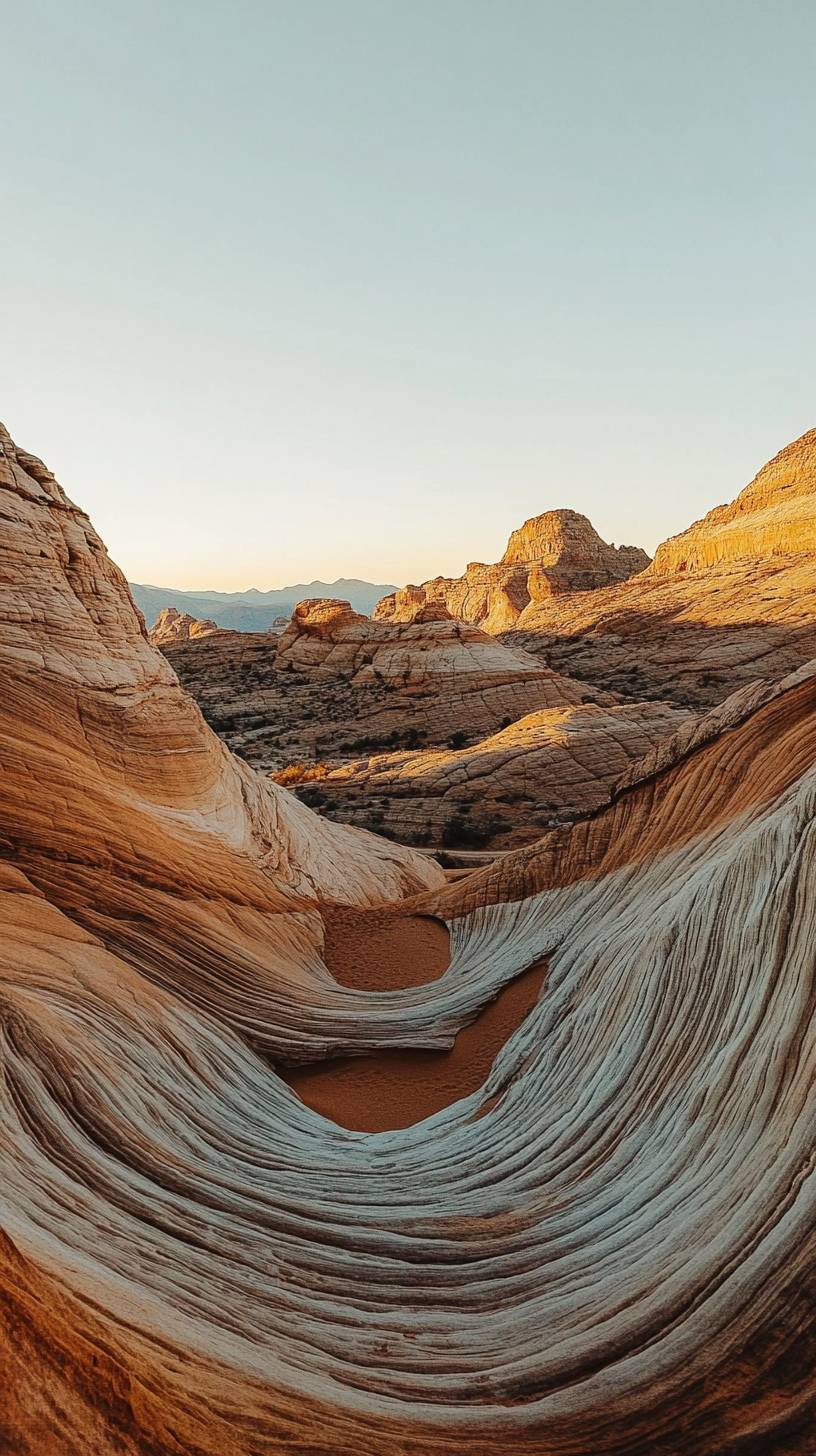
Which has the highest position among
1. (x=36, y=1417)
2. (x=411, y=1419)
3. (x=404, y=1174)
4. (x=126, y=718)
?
(x=126, y=718)

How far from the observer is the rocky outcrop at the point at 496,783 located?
22.9 metres

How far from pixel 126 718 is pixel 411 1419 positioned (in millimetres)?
6921

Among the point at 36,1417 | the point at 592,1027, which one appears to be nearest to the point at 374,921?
the point at 592,1027

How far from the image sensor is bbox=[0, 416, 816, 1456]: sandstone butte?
2.89 metres

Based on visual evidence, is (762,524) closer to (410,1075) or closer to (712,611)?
(712,611)

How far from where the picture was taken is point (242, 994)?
819 centimetres

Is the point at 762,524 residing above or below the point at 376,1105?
above

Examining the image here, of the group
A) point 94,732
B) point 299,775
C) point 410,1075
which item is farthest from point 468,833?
point 94,732

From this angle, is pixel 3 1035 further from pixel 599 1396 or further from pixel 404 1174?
pixel 599 1396

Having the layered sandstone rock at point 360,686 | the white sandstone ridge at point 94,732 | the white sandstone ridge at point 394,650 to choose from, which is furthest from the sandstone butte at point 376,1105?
the white sandstone ridge at point 394,650

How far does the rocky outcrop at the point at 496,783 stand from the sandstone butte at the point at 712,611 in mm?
16134

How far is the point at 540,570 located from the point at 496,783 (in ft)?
253

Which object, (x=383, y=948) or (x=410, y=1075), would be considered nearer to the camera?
(x=410, y=1075)

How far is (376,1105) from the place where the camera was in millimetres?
7434
